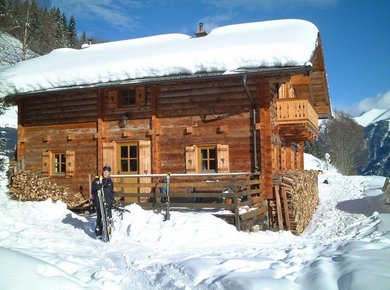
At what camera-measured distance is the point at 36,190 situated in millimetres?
14961

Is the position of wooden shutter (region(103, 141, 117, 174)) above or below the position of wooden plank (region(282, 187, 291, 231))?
above

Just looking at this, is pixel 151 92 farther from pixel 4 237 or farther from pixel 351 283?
pixel 351 283

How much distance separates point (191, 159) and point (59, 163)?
621cm

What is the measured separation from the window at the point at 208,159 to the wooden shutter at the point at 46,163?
22.5 feet

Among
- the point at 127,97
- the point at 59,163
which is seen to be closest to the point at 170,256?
the point at 127,97

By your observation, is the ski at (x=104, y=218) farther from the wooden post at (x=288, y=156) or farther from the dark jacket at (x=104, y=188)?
the wooden post at (x=288, y=156)

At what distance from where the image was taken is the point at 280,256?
7000mm

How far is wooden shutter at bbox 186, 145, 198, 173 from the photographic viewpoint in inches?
551

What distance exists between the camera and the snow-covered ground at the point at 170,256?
16.8ft

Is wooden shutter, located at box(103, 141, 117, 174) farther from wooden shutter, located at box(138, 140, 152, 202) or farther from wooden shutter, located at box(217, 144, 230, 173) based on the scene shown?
wooden shutter, located at box(217, 144, 230, 173)

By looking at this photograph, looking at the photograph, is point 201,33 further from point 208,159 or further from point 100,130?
point 208,159

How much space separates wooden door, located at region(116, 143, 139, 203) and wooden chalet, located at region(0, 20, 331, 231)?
4 cm

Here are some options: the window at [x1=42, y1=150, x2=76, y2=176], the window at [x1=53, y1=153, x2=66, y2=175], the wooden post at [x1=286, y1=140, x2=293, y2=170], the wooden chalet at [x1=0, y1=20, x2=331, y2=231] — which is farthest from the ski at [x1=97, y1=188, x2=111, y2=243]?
the wooden post at [x1=286, y1=140, x2=293, y2=170]

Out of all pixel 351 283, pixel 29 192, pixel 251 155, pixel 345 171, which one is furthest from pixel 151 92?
pixel 345 171
